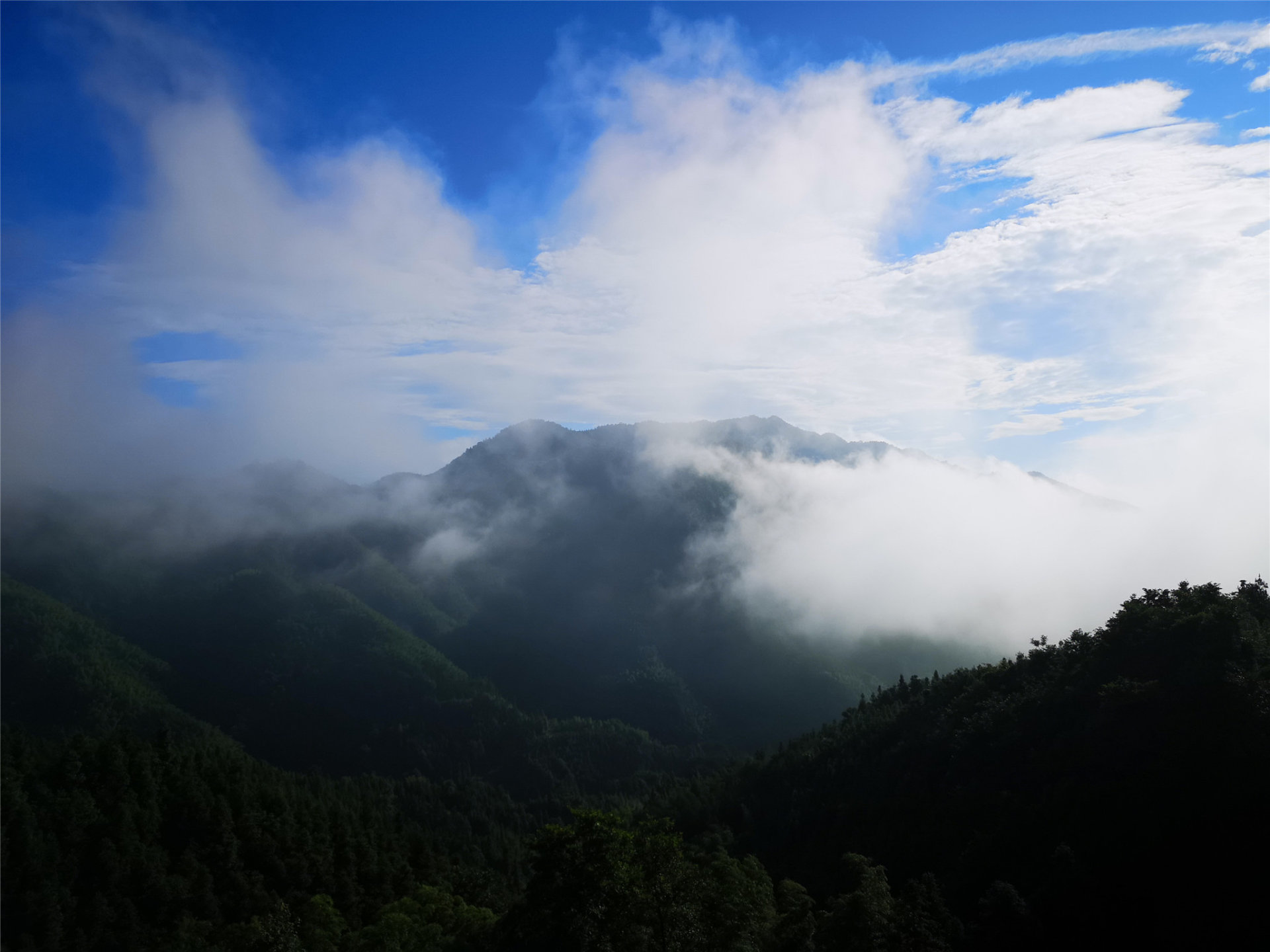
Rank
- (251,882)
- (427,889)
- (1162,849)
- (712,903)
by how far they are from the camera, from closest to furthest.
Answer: (712,903)
(1162,849)
(427,889)
(251,882)

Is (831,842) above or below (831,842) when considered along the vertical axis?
below

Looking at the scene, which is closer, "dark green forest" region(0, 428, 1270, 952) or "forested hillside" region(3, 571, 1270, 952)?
"dark green forest" region(0, 428, 1270, 952)

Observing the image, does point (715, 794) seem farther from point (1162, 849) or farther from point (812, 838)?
point (1162, 849)

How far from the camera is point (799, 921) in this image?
5875cm

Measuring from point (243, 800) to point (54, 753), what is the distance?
34365 mm

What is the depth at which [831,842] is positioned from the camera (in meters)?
118

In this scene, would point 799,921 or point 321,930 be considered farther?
point 321,930

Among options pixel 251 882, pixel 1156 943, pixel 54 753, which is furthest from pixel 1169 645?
pixel 54 753

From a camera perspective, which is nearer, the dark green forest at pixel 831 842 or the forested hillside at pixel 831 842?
the dark green forest at pixel 831 842

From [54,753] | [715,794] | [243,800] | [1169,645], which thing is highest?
[1169,645]

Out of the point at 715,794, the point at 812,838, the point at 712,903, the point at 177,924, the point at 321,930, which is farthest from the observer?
the point at 715,794

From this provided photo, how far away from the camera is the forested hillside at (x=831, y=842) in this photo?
183ft

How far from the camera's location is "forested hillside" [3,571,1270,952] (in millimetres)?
55812

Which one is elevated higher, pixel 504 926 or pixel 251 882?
pixel 504 926
